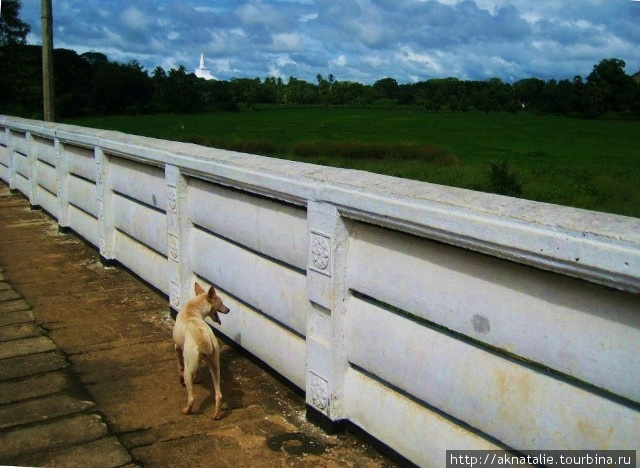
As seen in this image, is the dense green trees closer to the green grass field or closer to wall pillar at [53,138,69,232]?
the green grass field

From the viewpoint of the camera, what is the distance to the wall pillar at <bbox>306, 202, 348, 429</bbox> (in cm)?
356

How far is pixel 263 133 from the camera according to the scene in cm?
5422

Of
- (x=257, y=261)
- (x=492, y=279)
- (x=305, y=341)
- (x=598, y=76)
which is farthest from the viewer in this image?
(x=598, y=76)

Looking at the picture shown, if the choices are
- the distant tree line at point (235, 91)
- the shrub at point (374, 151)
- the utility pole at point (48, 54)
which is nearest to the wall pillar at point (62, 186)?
the utility pole at point (48, 54)

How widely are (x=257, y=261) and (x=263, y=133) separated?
1987 inches

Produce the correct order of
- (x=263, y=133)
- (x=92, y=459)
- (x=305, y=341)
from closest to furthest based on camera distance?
(x=92, y=459)
(x=305, y=341)
(x=263, y=133)

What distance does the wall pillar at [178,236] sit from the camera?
17.7 ft

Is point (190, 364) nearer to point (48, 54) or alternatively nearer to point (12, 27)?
point (48, 54)

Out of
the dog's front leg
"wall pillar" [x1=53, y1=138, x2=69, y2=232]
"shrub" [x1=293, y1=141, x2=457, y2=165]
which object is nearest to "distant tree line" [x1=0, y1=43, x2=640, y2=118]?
"shrub" [x1=293, y1=141, x2=457, y2=165]

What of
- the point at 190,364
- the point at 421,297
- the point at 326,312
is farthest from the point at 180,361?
the point at 421,297

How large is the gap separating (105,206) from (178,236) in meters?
2.18

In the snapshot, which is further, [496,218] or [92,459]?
[92,459]

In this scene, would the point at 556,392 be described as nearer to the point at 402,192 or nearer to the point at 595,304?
the point at 595,304

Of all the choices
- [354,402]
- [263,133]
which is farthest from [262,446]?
[263,133]
